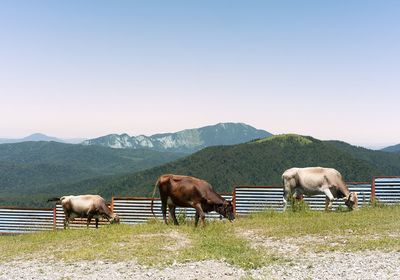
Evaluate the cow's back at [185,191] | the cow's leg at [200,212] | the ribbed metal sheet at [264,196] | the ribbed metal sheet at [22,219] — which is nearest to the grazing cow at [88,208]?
the cow's back at [185,191]

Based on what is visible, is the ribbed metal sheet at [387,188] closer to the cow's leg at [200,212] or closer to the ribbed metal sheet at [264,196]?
the ribbed metal sheet at [264,196]

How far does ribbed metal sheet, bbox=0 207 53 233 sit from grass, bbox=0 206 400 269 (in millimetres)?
13807

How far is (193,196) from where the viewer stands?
2094 cm

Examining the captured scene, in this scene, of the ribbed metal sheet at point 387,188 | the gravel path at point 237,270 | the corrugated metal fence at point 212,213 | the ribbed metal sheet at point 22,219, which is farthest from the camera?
the ribbed metal sheet at point 22,219

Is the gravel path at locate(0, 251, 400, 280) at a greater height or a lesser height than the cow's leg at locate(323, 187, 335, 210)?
lesser

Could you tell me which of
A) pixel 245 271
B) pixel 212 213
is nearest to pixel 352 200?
pixel 212 213

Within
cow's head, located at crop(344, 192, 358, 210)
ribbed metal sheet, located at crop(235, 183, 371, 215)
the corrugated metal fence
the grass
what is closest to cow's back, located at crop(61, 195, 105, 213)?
the corrugated metal fence

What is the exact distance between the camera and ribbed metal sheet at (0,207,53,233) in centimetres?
3543

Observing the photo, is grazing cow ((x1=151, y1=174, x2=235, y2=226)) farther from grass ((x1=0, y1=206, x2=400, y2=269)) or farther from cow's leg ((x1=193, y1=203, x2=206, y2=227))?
grass ((x1=0, y1=206, x2=400, y2=269))

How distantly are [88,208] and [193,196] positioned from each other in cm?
910

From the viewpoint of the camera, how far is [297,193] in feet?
87.9

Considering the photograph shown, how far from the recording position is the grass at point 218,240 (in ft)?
46.8

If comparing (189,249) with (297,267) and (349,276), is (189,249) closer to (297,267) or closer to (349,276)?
(297,267)

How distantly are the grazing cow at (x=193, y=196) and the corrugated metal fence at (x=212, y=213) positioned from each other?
23.2ft
